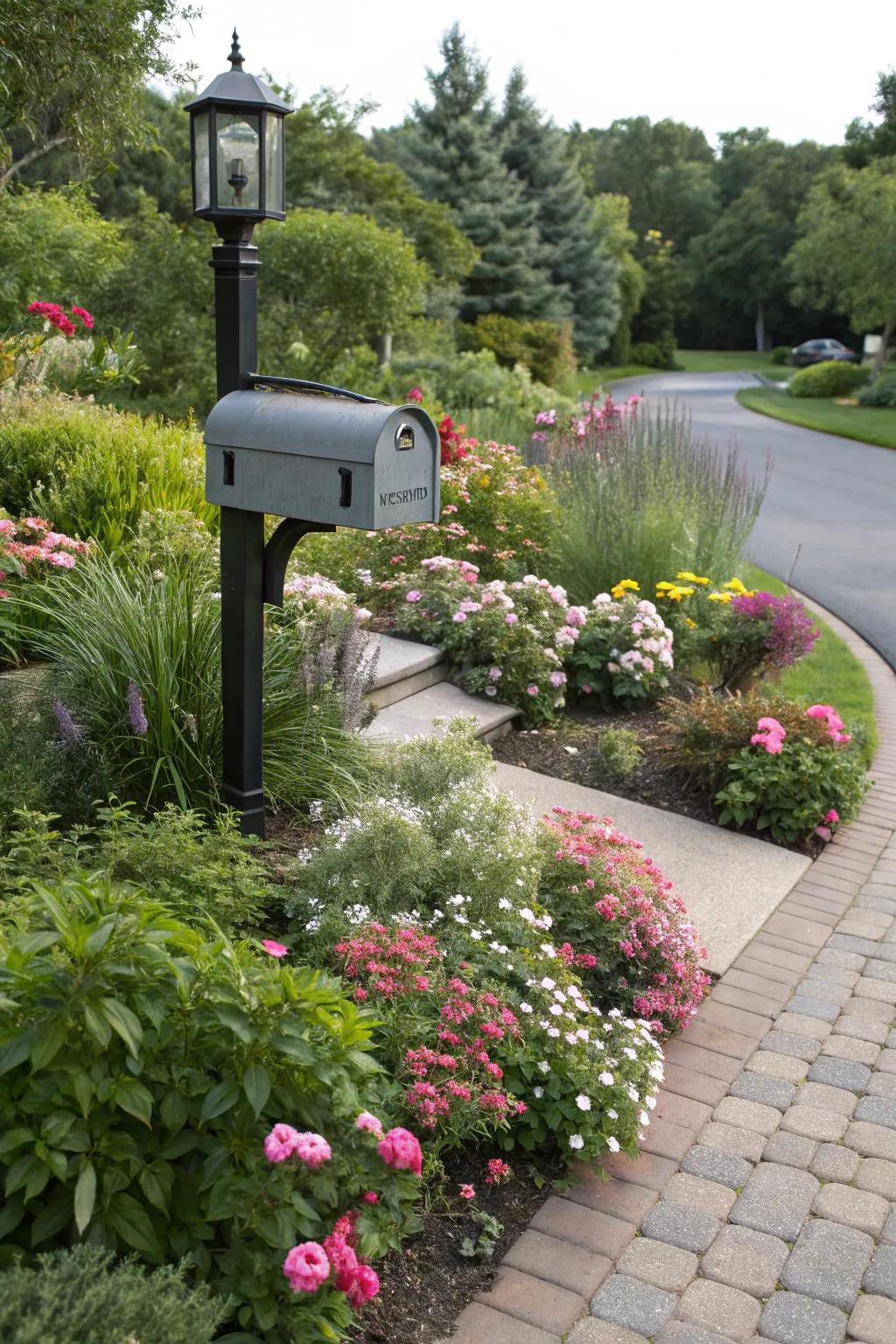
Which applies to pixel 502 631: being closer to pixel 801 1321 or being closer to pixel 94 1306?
pixel 801 1321

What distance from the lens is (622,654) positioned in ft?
21.4

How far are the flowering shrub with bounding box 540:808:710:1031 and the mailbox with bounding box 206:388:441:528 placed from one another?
1.38 metres

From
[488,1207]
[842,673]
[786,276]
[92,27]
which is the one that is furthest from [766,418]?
[786,276]

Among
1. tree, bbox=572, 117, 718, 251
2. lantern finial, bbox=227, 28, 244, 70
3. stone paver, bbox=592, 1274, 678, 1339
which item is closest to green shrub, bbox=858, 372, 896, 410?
lantern finial, bbox=227, 28, 244, 70

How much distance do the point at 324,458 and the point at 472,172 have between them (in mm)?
25518

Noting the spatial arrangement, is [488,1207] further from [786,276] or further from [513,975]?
[786,276]

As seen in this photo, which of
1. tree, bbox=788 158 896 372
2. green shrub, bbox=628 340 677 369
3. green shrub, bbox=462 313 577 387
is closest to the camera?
green shrub, bbox=462 313 577 387

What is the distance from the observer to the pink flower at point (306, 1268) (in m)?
2.05

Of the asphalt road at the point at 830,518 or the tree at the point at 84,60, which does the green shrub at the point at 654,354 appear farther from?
the tree at the point at 84,60

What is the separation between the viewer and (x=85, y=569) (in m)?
5.01

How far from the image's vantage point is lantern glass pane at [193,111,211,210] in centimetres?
349

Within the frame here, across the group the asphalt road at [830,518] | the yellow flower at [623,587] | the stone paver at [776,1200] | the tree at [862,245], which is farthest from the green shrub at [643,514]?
the tree at [862,245]

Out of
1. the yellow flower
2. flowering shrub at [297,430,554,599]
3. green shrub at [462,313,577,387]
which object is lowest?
the yellow flower

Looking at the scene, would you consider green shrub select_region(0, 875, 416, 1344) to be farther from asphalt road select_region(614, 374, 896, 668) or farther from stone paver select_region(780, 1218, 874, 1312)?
asphalt road select_region(614, 374, 896, 668)
